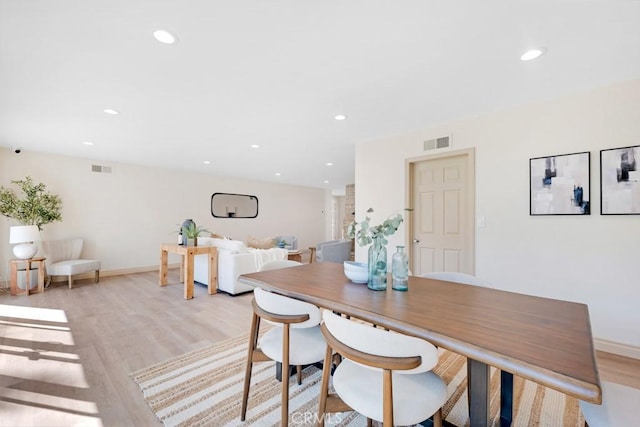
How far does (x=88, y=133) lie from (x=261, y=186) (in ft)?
15.6

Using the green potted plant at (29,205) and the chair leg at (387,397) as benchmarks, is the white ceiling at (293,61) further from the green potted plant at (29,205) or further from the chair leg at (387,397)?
the chair leg at (387,397)

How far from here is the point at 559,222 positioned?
2506mm

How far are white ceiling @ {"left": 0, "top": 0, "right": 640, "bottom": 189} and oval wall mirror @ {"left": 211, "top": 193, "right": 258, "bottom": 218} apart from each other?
12.3 ft

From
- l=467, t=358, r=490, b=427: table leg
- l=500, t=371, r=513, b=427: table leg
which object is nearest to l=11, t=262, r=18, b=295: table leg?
l=467, t=358, r=490, b=427: table leg

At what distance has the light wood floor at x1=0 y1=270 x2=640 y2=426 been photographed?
1.64 m

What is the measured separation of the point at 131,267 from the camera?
220 inches

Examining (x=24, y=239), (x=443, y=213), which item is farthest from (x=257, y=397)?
A: (x=24, y=239)

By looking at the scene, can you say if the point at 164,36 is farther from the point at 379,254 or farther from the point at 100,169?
the point at 100,169

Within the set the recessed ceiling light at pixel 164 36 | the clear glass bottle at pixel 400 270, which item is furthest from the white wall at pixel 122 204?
the clear glass bottle at pixel 400 270

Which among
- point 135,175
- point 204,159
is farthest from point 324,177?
point 135,175

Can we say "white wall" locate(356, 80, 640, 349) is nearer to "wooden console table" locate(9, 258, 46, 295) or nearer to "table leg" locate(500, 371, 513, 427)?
"table leg" locate(500, 371, 513, 427)

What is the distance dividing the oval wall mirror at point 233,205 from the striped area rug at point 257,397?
17.6 ft

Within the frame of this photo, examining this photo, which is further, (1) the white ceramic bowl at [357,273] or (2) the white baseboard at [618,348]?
(2) the white baseboard at [618,348]

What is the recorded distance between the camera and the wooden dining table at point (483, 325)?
74 centimetres
